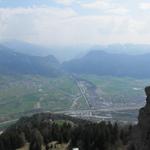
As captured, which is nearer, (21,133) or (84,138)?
(84,138)

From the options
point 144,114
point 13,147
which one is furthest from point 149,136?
point 13,147

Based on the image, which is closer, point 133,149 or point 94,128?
point 133,149

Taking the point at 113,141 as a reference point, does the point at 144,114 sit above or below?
above

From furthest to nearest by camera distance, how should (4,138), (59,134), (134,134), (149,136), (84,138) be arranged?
1. (4,138)
2. (59,134)
3. (84,138)
4. (134,134)
5. (149,136)

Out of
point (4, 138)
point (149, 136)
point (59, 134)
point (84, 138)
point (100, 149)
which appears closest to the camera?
point (149, 136)

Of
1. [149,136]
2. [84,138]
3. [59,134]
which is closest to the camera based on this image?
[149,136]

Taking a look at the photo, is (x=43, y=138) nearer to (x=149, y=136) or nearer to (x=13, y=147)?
(x=13, y=147)

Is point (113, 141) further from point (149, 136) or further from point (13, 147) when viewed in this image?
point (13, 147)

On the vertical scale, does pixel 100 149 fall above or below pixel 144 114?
below

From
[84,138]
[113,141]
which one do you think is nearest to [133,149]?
[113,141]
